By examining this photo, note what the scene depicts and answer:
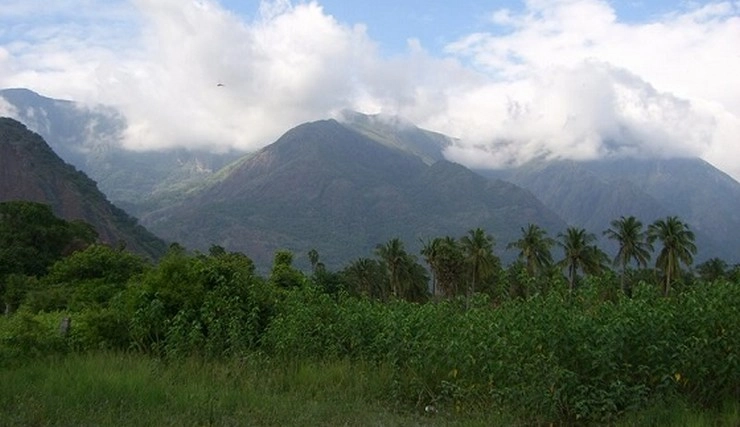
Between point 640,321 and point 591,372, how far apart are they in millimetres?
843

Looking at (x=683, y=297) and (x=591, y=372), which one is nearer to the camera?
(x=591, y=372)

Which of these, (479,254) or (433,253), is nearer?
(479,254)

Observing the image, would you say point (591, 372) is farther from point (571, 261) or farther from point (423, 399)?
point (571, 261)

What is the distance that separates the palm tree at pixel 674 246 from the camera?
47812 mm

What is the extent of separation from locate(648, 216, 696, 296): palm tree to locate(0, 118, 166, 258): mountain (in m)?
60.9

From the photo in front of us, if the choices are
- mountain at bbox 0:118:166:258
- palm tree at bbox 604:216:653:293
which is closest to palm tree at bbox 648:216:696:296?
palm tree at bbox 604:216:653:293

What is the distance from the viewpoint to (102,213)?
94.0 meters

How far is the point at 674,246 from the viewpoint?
158 ft

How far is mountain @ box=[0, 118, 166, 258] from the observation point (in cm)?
8675

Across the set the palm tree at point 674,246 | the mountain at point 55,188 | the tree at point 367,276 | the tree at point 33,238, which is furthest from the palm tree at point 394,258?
the mountain at point 55,188

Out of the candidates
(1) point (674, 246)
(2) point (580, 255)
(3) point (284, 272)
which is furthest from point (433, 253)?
(3) point (284, 272)

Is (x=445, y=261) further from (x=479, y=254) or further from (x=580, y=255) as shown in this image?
(x=580, y=255)

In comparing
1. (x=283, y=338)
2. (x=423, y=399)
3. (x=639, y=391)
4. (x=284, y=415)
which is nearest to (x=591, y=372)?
(x=639, y=391)

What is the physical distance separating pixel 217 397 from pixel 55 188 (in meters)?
92.7
